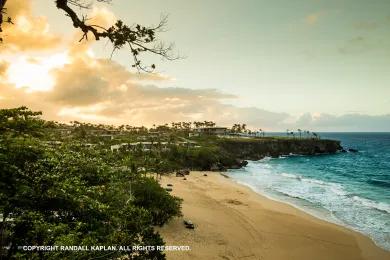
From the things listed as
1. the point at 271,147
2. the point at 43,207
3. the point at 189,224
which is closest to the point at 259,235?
the point at 189,224

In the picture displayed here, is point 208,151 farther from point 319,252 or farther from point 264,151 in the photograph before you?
point 319,252

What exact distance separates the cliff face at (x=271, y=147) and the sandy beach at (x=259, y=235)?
230 ft

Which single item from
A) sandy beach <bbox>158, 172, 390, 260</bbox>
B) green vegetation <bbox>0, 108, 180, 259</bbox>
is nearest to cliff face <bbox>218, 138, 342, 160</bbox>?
sandy beach <bbox>158, 172, 390, 260</bbox>

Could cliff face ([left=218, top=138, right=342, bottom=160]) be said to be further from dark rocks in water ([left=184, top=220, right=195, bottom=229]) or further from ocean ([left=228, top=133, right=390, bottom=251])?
dark rocks in water ([left=184, top=220, right=195, bottom=229])

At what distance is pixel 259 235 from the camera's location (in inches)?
1113

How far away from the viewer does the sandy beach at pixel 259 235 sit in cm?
2412

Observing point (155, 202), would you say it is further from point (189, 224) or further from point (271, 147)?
point (271, 147)

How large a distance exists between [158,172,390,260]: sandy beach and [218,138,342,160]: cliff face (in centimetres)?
6998

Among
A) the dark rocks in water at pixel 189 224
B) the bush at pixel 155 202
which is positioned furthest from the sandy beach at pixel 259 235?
the bush at pixel 155 202

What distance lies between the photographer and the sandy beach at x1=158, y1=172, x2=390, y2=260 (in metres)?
24.1

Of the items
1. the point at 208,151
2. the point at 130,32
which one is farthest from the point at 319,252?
the point at 208,151

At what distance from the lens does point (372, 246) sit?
26047 mm

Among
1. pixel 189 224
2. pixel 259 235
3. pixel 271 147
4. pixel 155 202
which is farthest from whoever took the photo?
pixel 271 147

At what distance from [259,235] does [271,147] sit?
352ft
